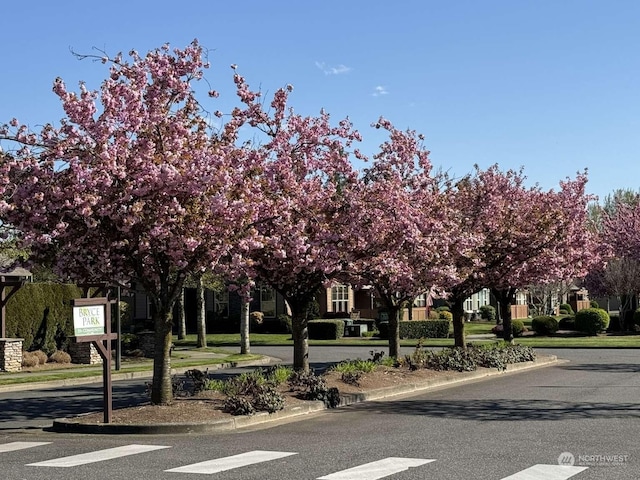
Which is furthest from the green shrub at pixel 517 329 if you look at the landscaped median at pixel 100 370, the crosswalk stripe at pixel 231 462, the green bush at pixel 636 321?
the crosswalk stripe at pixel 231 462

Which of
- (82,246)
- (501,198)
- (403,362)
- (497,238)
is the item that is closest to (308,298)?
(403,362)

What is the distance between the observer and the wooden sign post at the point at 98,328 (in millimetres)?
14852

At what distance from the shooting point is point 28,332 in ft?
105

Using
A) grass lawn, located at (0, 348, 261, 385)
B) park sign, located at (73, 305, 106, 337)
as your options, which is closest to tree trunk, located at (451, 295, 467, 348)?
grass lawn, located at (0, 348, 261, 385)

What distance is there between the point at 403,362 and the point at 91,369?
37.2ft

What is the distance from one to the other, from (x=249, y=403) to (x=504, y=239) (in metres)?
12.9

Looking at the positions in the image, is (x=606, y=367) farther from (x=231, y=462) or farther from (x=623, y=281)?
(x=623, y=281)

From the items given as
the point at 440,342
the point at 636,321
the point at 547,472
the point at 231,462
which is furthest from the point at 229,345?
the point at 547,472

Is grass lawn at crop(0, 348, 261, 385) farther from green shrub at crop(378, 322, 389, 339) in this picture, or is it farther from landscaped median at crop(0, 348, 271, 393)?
green shrub at crop(378, 322, 389, 339)

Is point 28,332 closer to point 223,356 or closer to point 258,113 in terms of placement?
point 223,356

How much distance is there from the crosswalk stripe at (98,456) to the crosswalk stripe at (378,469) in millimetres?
3280

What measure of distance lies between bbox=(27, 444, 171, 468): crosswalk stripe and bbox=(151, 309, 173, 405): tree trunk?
313cm

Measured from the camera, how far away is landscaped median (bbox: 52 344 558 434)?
14.5 m

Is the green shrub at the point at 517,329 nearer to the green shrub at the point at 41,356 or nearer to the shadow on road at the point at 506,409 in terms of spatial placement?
the green shrub at the point at 41,356
